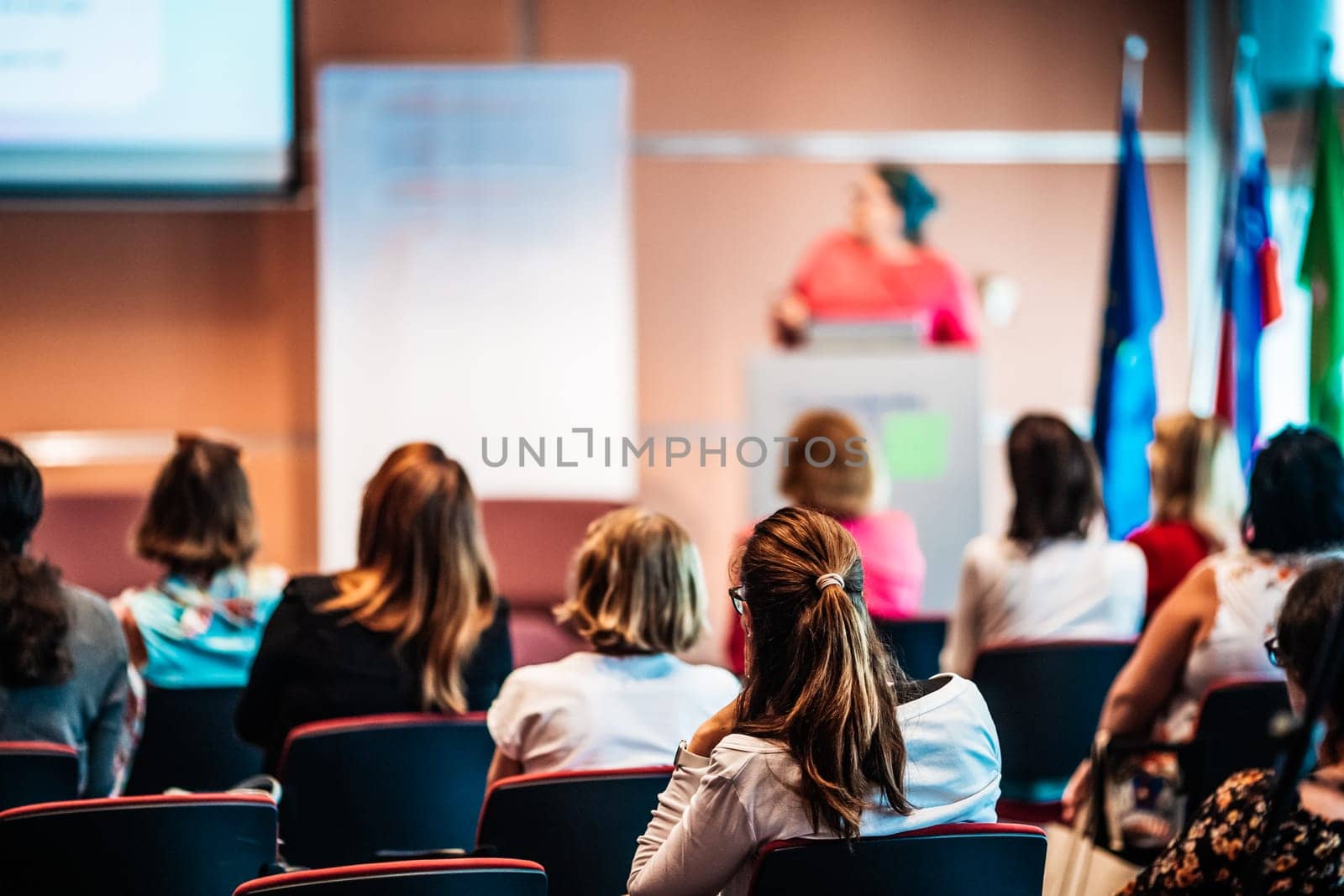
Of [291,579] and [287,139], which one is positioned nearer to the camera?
[291,579]

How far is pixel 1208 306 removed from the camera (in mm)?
6547

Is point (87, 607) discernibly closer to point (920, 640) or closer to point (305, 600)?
point (305, 600)

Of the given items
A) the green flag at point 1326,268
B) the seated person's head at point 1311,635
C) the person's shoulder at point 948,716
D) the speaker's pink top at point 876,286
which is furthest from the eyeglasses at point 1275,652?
the speaker's pink top at point 876,286

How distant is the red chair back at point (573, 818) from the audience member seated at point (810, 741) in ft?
0.93

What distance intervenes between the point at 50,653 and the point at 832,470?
79.4 inches

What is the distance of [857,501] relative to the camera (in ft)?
12.7

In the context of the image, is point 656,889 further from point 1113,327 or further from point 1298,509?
point 1113,327

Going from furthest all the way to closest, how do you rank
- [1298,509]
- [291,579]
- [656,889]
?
[1298,509], [291,579], [656,889]

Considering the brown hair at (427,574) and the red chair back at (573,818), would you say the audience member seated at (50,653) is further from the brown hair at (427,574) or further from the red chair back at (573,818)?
the red chair back at (573,818)

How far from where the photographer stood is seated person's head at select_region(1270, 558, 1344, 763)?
1824mm

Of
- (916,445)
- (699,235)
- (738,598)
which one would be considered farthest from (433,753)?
(699,235)

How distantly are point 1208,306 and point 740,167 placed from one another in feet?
7.42

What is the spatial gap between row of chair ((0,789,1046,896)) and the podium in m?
2.79

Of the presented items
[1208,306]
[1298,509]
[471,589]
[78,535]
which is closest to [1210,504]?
→ [1298,509]
